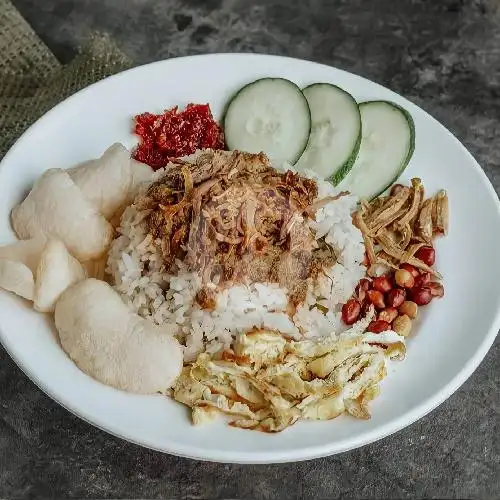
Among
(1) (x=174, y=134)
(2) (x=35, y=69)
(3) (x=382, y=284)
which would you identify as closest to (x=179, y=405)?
(3) (x=382, y=284)

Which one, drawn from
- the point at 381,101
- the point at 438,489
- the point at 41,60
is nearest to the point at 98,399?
the point at 438,489

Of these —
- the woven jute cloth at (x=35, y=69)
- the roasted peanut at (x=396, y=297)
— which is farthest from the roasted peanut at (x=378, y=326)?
the woven jute cloth at (x=35, y=69)

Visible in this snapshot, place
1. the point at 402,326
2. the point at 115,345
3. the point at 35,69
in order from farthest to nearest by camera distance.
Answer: the point at 35,69
the point at 402,326
the point at 115,345

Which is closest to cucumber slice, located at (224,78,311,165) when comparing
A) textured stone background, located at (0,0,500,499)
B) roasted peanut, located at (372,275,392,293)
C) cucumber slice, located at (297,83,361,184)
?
cucumber slice, located at (297,83,361,184)

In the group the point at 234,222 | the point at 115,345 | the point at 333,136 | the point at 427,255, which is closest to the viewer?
the point at 115,345

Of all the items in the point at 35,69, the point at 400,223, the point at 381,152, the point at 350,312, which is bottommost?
the point at 350,312

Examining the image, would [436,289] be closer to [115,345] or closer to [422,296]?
[422,296]
